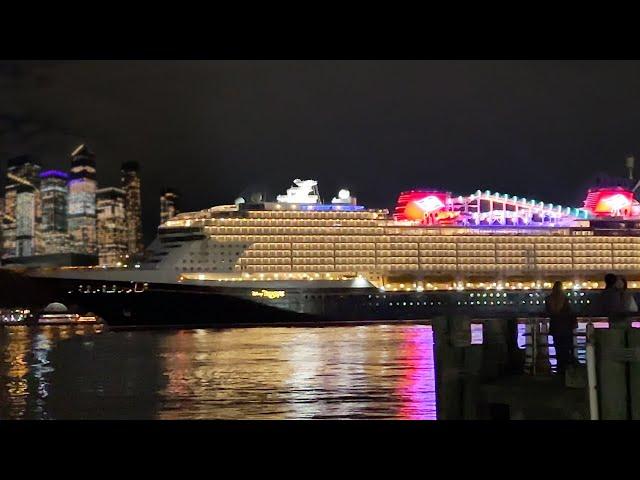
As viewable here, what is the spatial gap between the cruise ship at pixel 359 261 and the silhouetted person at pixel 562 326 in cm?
3930

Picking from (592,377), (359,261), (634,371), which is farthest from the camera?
(359,261)

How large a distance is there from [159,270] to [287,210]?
8557 millimetres

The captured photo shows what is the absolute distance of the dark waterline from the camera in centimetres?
1397

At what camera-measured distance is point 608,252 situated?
62719 mm

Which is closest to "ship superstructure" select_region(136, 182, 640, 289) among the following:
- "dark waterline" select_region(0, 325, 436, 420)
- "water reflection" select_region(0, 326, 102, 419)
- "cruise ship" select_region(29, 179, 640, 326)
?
"cruise ship" select_region(29, 179, 640, 326)

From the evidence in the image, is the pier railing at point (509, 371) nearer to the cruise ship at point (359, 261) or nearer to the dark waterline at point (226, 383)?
the dark waterline at point (226, 383)

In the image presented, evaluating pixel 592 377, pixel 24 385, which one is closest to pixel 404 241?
pixel 24 385

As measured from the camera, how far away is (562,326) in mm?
11266

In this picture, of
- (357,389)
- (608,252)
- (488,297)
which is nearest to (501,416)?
(357,389)

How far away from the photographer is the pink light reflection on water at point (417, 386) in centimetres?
1309

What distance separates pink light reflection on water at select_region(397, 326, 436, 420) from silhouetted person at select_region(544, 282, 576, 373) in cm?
177

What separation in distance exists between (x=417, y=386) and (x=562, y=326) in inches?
214

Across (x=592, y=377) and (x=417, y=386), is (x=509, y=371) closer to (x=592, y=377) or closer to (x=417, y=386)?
(x=592, y=377)

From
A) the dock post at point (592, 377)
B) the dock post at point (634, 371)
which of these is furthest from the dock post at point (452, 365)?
the dock post at point (634, 371)
